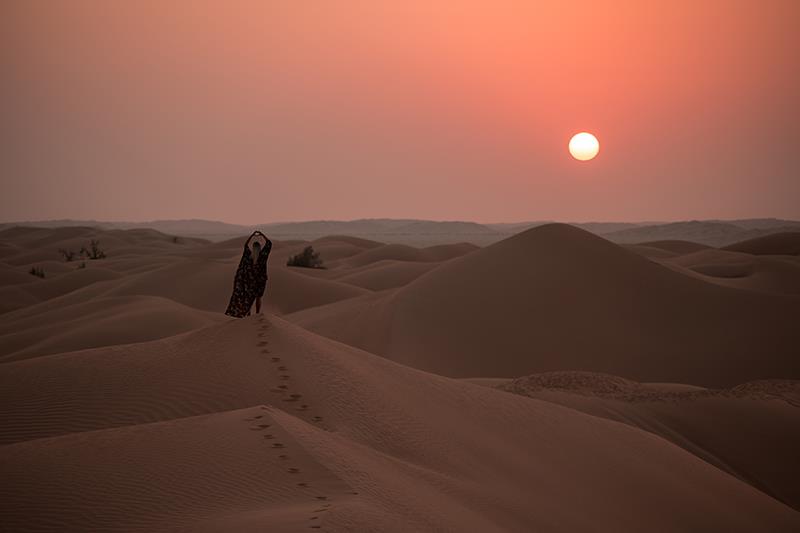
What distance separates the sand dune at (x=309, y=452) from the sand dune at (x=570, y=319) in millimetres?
9334

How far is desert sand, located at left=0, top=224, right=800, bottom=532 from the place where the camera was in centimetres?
498

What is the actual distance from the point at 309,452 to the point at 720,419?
8989mm

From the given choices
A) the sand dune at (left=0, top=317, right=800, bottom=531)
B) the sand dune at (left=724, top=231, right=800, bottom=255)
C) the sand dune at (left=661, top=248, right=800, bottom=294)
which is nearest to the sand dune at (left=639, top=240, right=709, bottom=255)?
the sand dune at (left=724, top=231, right=800, bottom=255)

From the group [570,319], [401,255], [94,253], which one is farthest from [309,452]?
[94,253]

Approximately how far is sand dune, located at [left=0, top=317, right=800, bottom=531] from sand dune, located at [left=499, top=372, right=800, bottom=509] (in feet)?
5.21

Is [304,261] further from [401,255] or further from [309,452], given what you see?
[309,452]

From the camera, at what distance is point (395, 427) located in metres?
7.64

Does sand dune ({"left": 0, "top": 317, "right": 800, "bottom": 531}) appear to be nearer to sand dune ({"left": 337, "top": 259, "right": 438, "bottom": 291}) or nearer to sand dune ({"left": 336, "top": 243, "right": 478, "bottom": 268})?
sand dune ({"left": 337, "top": 259, "right": 438, "bottom": 291})

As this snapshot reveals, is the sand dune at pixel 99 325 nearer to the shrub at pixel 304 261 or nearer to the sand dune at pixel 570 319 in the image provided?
the sand dune at pixel 570 319

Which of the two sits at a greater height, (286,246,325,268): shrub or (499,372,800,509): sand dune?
(286,246,325,268): shrub

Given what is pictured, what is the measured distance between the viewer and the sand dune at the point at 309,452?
4.80m

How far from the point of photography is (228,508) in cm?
463

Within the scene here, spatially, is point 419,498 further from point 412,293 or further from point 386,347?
point 412,293

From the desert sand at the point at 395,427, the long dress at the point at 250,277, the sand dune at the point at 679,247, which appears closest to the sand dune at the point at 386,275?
the desert sand at the point at 395,427
